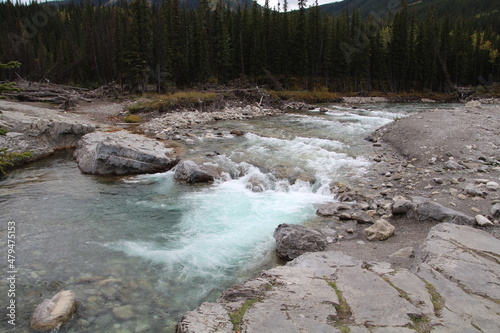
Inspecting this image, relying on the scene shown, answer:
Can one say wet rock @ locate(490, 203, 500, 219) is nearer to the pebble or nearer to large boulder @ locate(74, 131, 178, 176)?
the pebble

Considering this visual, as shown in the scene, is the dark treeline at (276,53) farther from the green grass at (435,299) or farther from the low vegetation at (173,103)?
the green grass at (435,299)

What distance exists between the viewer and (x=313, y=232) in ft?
24.0

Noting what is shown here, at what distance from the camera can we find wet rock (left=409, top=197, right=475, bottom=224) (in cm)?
711

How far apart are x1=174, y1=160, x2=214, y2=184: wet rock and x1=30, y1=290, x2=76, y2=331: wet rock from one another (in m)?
7.30

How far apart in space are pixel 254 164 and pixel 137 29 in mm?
35011

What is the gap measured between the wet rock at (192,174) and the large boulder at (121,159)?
173 cm

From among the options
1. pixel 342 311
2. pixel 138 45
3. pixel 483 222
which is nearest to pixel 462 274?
pixel 342 311

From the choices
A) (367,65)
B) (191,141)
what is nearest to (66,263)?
(191,141)

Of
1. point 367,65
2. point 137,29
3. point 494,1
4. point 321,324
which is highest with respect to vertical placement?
point 494,1

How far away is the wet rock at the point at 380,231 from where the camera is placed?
727cm

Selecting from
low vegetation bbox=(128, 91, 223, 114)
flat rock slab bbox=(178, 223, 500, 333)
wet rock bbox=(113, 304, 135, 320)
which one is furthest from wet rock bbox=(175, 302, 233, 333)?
low vegetation bbox=(128, 91, 223, 114)

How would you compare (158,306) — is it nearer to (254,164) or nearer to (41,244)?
(41,244)

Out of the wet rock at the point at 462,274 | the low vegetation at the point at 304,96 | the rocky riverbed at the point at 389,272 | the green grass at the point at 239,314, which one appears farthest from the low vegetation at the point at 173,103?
the wet rock at the point at 462,274

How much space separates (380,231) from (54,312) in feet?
22.5
